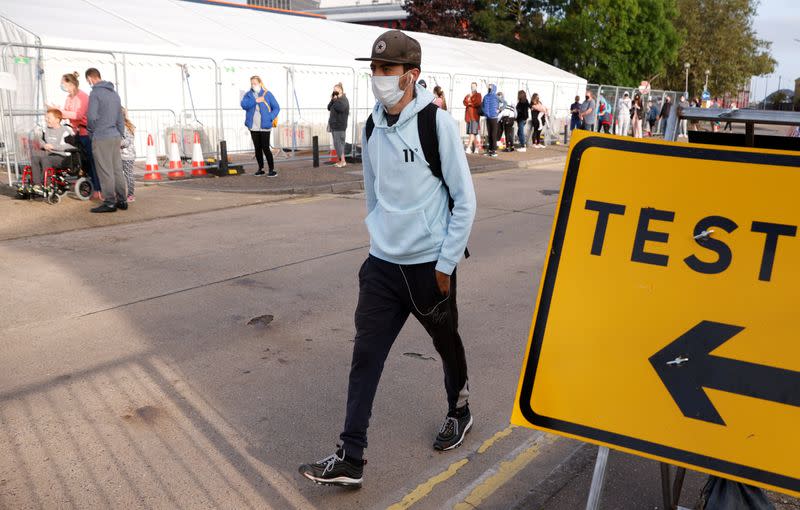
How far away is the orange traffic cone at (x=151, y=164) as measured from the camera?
46.0ft

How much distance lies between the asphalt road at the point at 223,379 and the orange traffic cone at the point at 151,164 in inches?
219

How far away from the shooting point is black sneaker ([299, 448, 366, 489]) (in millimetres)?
3346

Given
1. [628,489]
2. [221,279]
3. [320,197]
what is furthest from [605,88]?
[628,489]

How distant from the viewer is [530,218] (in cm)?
1102

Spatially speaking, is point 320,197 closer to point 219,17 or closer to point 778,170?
point 219,17

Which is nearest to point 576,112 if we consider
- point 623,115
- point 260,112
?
point 623,115

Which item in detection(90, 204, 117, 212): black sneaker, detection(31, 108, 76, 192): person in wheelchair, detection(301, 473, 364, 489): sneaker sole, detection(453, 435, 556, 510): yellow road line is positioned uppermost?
detection(31, 108, 76, 192): person in wheelchair

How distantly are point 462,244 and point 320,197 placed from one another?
1006 cm

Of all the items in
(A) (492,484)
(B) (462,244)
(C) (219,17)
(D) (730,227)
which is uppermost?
(C) (219,17)

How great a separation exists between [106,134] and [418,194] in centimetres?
808

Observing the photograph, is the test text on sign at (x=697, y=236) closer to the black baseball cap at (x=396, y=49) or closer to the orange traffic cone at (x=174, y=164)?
the black baseball cap at (x=396, y=49)

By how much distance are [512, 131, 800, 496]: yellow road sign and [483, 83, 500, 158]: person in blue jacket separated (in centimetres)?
1844

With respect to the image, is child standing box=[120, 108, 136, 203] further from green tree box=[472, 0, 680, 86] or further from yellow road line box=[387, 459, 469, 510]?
green tree box=[472, 0, 680, 86]

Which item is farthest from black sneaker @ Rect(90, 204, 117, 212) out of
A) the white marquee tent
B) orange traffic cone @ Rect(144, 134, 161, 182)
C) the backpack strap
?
the backpack strap
